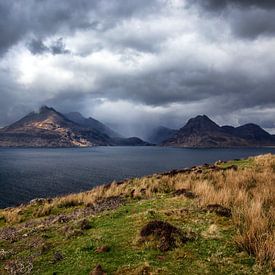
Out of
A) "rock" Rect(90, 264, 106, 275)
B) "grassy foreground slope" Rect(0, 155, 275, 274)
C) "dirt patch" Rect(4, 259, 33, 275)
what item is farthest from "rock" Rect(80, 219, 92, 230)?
"rock" Rect(90, 264, 106, 275)

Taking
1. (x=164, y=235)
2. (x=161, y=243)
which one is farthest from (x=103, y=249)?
(x=164, y=235)

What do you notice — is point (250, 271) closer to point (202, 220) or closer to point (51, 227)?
point (202, 220)

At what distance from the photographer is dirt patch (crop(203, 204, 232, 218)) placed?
1419cm

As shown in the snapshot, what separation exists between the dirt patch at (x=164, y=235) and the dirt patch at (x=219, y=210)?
9.80 ft

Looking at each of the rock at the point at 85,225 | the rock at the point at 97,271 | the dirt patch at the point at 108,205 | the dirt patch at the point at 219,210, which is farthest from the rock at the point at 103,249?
the dirt patch at the point at 108,205

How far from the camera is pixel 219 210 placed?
1463cm

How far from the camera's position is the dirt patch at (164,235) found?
11027mm

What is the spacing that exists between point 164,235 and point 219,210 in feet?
13.3

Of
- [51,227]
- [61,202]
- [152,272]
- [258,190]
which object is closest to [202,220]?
[152,272]

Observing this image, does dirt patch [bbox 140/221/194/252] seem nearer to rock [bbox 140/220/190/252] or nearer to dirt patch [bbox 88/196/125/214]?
rock [bbox 140/220/190/252]

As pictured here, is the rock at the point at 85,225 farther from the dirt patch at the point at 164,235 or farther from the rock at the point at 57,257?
the dirt patch at the point at 164,235

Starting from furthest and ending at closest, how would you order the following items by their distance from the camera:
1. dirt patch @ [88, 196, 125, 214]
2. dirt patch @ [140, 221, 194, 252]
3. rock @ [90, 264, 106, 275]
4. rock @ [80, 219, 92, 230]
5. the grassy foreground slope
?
dirt patch @ [88, 196, 125, 214]
rock @ [80, 219, 92, 230]
dirt patch @ [140, 221, 194, 252]
the grassy foreground slope
rock @ [90, 264, 106, 275]

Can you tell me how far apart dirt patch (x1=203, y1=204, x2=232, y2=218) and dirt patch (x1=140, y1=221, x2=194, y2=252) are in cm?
299

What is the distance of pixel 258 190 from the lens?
1902 centimetres
